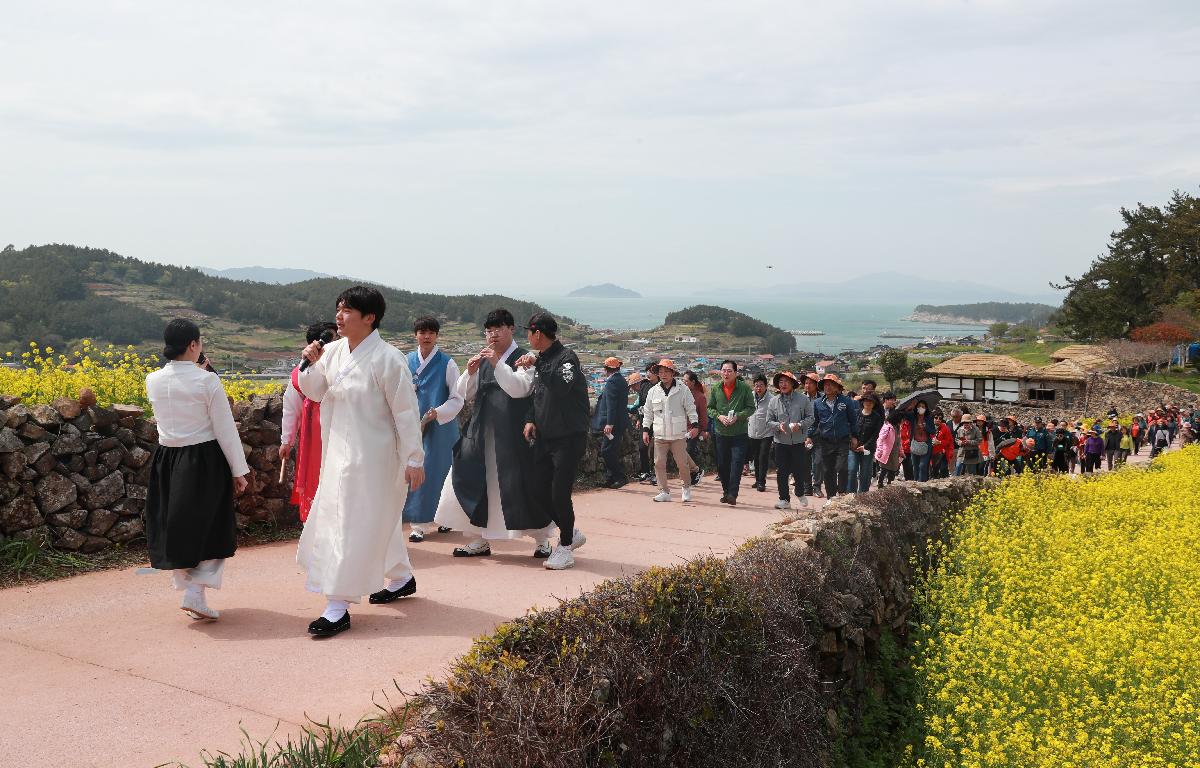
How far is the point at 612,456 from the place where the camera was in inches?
527

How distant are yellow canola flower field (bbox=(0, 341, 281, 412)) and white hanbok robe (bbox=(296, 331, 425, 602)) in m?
2.95

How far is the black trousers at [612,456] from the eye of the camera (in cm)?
1331

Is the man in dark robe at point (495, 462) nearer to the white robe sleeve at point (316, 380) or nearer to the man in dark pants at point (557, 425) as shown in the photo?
the man in dark pants at point (557, 425)

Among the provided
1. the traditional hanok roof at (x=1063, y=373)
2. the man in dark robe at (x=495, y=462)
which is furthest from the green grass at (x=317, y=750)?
the traditional hanok roof at (x=1063, y=373)

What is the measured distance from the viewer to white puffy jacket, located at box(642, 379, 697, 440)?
1192 centimetres

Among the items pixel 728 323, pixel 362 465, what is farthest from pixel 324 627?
pixel 728 323

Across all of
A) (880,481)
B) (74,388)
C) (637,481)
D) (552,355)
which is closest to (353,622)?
(552,355)

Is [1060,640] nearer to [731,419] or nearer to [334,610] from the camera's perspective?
[334,610]

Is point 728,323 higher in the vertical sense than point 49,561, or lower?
higher

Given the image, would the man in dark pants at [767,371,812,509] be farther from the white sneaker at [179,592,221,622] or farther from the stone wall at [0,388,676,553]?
the white sneaker at [179,592,221,622]

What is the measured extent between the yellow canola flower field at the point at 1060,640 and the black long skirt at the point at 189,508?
181 inches

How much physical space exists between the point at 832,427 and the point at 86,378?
8.77m

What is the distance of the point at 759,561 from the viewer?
618 centimetres

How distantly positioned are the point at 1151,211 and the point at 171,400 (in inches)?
3139
